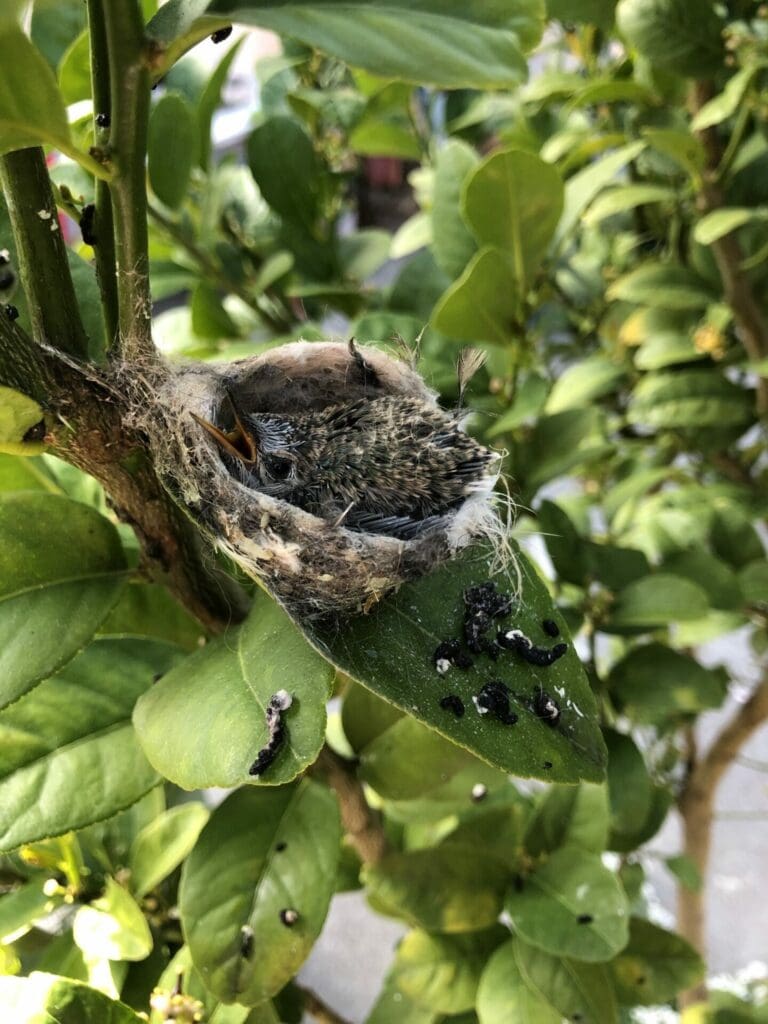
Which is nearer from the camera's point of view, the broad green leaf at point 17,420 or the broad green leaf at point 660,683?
the broad green leaf at point 17,420

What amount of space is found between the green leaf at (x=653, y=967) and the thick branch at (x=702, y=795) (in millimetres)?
280

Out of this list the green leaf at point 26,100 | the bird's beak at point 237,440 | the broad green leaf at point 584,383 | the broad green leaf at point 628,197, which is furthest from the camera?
the broad green leaf at point 584,383

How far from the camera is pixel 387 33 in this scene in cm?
25

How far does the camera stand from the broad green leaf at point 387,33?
0.81 ft

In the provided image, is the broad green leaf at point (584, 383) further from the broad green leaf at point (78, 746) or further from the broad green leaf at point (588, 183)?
the broad green leaf at point (78, 746)

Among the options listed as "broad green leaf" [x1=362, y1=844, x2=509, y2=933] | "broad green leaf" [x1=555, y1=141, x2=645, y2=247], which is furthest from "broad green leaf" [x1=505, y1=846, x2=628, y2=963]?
"broad green leaf" [x1=555, y1=141, x2=645, y2=247]

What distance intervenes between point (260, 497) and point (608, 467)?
85 centimetres

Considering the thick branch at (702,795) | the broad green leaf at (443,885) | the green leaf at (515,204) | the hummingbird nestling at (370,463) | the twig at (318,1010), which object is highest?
the green leaf at (515,204)

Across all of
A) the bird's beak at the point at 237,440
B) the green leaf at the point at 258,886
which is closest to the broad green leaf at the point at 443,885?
the green leaf at the point at 258,886

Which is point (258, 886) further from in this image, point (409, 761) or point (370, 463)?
point (370, 463)

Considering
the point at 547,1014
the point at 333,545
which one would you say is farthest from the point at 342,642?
the point at 547,1014

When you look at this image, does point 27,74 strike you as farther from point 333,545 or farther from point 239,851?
point 239,851

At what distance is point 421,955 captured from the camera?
0.59 metres

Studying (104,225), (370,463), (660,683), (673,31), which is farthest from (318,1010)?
(673,31)
